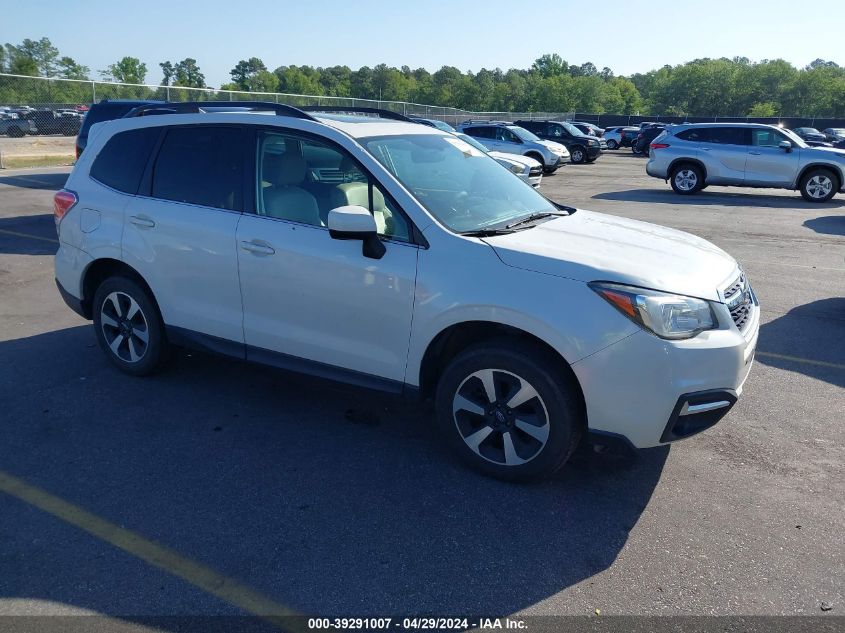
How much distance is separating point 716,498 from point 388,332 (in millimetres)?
1951

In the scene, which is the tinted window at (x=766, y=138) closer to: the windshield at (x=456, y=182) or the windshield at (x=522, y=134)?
the windshield at (x=522, y=134)

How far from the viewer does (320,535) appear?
3.23 meters

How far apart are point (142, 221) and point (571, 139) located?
2751 centimetres

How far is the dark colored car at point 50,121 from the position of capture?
24.9 metres

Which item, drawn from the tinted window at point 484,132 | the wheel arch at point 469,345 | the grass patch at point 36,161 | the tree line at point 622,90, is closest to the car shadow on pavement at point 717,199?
the tinted window at point 484,132

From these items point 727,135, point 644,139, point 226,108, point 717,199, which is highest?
point 226,108

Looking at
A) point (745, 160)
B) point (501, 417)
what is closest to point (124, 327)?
point (501, 417)

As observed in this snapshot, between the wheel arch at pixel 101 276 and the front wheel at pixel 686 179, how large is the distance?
1613 centimetres

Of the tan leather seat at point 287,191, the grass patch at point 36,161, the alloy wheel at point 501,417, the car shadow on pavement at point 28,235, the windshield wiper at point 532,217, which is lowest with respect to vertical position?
the grass patch at point 36,161

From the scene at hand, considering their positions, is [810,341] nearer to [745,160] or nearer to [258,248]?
[258,248]

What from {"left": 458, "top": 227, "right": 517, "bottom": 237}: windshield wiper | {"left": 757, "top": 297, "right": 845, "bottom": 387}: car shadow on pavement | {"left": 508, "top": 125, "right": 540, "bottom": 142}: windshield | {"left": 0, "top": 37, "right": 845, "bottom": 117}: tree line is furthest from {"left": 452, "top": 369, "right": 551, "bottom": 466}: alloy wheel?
{"left": 0, "top": 37, "right": 845, "bottom": 117}: tree line

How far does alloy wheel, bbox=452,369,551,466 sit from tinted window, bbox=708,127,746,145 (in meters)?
16.0

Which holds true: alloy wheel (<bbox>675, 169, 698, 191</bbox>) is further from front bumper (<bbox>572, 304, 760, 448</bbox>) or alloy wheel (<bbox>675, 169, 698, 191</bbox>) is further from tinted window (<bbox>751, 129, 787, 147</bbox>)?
front bumper (<bbox>572, 304, 760, 448</bbox>)

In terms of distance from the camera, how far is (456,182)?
14.3 ft
